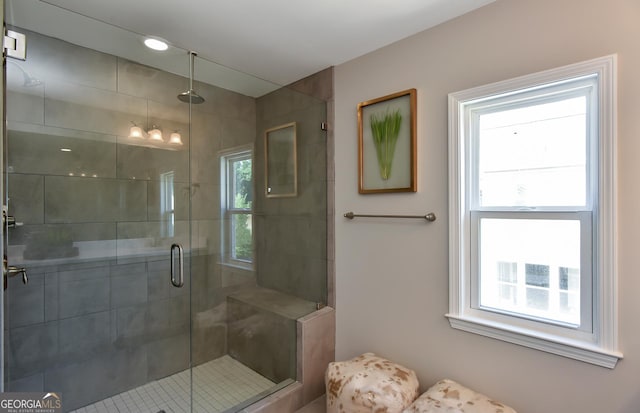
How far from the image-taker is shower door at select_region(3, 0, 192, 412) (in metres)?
1.81

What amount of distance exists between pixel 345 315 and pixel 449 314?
2.67ft

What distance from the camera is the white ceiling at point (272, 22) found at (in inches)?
66.4

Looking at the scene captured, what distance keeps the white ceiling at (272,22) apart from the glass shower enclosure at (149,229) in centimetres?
13

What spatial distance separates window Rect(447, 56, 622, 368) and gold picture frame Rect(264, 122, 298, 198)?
1156 mm

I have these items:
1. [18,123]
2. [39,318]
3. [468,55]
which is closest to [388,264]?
[468,55]

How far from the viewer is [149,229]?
7.63 ft

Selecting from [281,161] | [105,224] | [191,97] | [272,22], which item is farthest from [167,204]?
[272,22]

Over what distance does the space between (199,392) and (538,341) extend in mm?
2067

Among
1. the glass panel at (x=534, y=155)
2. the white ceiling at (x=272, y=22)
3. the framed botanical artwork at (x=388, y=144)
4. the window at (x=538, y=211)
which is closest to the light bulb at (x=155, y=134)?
the white ceiling at (x=272, y=22)

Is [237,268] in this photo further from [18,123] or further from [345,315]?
[18,123]

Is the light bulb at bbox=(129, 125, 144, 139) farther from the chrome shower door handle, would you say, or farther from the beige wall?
the beige wall

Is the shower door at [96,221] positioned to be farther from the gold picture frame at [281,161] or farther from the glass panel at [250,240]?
the gold picture frame at [281,161]

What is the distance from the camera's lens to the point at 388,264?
2.12 m

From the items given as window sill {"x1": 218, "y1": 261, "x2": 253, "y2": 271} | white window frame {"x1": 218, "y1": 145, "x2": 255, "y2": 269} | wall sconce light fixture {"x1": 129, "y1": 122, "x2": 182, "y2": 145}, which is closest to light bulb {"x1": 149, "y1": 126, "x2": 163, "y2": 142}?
wall sconce light fixture {"x1": 129, "y1": 122, "x2": 182, "y2": 145}
